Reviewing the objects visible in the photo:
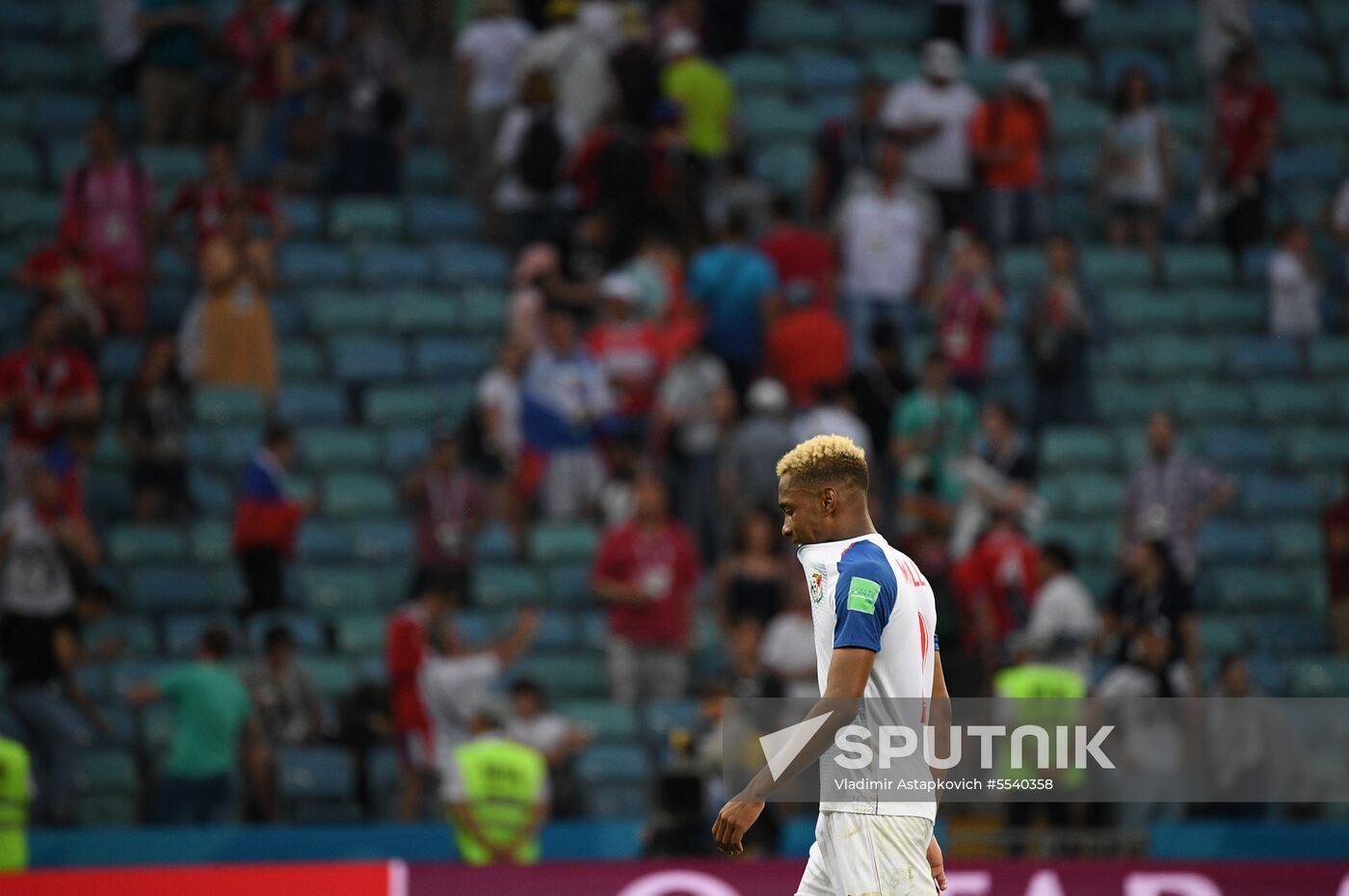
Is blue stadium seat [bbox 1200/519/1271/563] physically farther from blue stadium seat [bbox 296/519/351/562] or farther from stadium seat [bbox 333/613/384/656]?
blue stadium seat [bbox 296/519/351/562]

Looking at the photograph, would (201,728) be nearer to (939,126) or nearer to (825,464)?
(939,126)

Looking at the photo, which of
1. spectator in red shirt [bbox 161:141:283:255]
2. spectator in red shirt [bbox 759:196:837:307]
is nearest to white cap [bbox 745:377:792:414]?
spectator in red shirt [bbox 759:196:837:307]

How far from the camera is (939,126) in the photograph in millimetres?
17891

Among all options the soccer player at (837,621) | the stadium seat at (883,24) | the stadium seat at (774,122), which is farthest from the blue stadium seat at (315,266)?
the soccer player at (837,621)

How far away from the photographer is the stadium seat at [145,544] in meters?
15.9

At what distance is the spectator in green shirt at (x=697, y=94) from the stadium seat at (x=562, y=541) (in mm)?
3428

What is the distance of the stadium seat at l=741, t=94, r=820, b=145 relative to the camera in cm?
1914

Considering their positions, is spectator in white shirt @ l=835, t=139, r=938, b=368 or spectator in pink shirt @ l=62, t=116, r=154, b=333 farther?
spectator in white shirt @ l=835, t=139, r=938, b=368

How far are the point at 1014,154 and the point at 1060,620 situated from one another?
15.0 feet

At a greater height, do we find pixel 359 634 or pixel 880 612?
pixel 880 612

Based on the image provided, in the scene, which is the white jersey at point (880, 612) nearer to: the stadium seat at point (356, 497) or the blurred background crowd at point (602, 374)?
the blurred background crowd at point (602, 374)

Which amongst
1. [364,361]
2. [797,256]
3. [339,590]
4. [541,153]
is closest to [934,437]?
[797,256]

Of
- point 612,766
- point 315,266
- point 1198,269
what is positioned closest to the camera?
point 612,766

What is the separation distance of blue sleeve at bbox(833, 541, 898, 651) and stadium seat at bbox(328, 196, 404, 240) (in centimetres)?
1201
